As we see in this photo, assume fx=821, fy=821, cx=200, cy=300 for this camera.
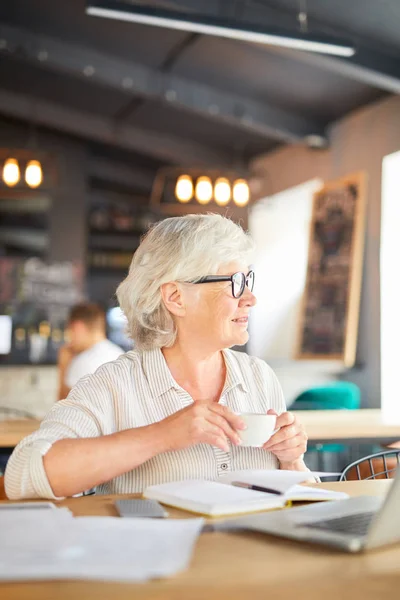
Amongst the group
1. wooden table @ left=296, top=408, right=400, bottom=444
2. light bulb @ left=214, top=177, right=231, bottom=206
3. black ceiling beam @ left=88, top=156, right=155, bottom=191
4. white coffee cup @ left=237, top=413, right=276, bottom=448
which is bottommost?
wooden table @ left=296, top=408, right=400, bottom=444

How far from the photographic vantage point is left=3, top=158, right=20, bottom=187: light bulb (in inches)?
263

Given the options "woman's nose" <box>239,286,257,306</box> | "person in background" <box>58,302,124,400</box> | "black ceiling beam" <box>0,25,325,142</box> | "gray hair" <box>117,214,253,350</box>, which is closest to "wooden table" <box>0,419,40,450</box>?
"person in background" <box>58,302,124,400</box>

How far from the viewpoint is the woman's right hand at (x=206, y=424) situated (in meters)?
1.75

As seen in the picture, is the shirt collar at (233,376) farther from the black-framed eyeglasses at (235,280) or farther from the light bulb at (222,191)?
the light bulb at (222,191)

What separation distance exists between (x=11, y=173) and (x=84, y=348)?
182 centimetres

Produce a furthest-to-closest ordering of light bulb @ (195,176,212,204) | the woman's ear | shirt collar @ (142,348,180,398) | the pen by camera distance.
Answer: light bulb @ (195,176,212,204) → the woman's ear → shirt collar @ (142,348,180,398) → the pen

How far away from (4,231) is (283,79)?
499cm

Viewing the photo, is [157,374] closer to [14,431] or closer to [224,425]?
[224,425]

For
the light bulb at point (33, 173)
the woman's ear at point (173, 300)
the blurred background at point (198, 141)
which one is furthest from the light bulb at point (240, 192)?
the woman's ear at point (173, 300)

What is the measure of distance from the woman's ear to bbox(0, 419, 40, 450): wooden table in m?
1.55

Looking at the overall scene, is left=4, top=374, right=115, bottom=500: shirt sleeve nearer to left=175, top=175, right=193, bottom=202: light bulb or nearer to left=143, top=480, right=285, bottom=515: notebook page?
left=143, top=480, right=285, bottom=515: notebook page

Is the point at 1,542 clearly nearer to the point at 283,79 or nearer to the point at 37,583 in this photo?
the point at 37,583

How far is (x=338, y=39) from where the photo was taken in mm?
5191

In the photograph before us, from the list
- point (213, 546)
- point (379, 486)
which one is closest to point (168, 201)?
point (379, 486)
